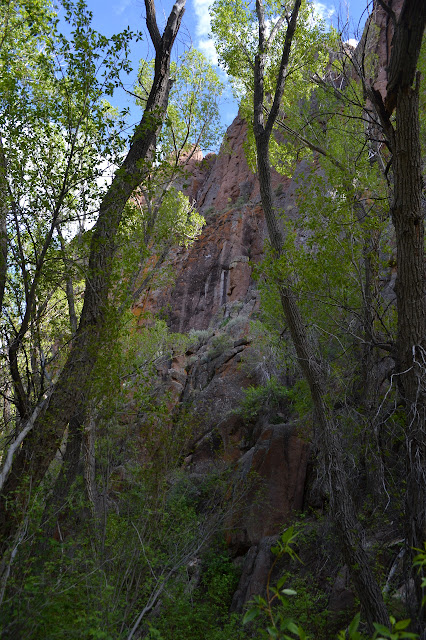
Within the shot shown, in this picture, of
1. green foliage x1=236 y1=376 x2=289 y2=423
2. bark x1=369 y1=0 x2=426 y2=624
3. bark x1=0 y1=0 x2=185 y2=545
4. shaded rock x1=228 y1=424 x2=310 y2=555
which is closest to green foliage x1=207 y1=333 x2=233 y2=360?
green foliage x1=236 y1=376 x2=289 y2=423

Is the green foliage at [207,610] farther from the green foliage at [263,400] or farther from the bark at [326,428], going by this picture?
the green foliage at [263,400]

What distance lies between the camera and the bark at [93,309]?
201 inches

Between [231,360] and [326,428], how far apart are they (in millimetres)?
13825

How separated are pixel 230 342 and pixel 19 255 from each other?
17.2 metres

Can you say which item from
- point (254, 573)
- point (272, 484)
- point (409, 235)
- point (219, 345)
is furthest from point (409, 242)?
point (219, 345)

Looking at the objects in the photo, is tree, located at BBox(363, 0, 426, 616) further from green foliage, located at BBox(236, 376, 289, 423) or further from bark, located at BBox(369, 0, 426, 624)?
green foliage, located at BBox(236, 376, 289, 423)

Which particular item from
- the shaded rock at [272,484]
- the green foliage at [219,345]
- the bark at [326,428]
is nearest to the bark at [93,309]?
the bark at [326,428]

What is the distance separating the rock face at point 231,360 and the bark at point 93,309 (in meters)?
1.17

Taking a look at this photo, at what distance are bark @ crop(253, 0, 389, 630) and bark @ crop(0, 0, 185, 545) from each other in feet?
5.00

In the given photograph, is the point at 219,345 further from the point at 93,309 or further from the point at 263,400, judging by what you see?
the point at 93,309

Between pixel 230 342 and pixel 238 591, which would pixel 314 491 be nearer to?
pixel 238 591

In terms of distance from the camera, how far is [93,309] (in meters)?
6.23

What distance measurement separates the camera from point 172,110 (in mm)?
14414

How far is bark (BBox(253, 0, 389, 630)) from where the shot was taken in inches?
205
